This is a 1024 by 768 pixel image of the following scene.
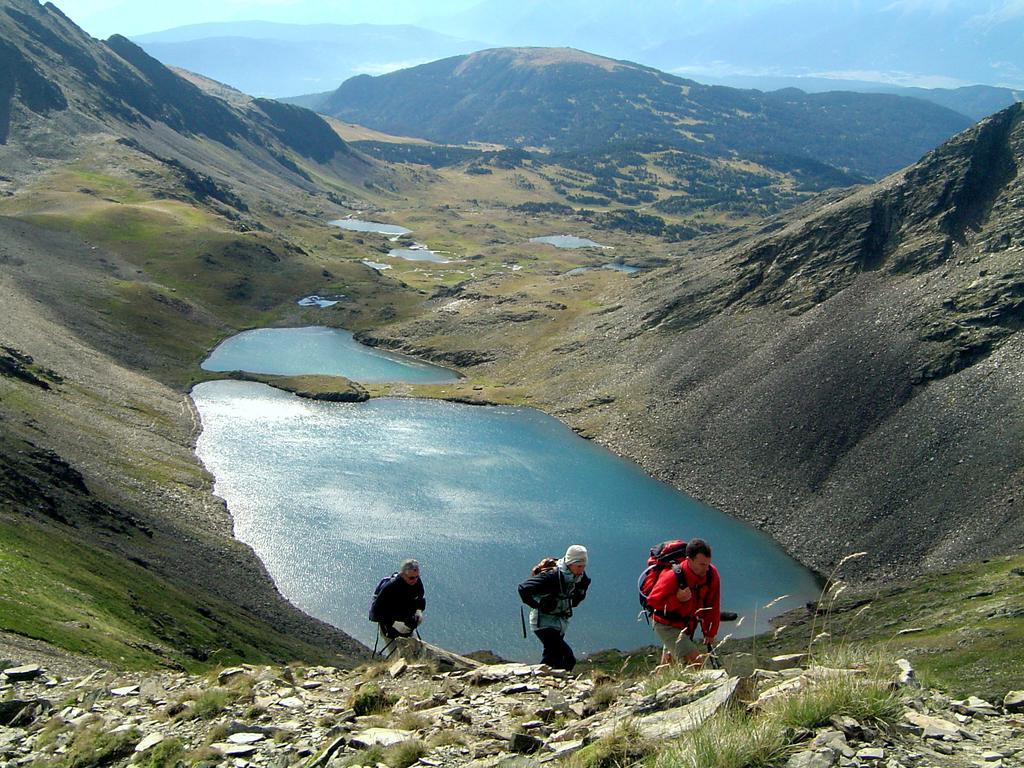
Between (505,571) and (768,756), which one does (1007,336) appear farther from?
(768,756)

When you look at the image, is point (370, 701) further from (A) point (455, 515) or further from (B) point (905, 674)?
(A) point (455, 515)

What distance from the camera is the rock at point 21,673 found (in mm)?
23203

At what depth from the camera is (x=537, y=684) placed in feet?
64.6

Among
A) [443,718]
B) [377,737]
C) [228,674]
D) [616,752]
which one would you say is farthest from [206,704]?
[616,752]

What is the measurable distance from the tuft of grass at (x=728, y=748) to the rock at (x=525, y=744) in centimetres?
384

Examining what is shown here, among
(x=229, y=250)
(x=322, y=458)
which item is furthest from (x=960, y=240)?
(x=229, y=250)

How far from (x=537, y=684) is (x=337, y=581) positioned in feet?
171

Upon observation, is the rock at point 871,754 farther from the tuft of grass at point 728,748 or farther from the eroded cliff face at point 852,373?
the eroded cliff face at point 852,373

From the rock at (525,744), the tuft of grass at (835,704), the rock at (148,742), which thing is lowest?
the rock at (525,744)

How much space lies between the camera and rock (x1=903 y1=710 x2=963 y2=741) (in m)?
12.7

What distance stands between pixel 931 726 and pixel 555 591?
9288 mm

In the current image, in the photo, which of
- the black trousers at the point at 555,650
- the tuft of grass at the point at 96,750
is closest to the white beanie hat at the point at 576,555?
the black trousers at the point at 555,650

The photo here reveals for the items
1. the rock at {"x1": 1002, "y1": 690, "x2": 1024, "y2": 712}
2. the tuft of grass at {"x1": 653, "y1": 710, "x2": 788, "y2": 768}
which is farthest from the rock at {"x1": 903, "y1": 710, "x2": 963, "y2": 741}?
the tuft of grass at {"x1": 653, "y1": 710, "x2": 788, "y2": 768}

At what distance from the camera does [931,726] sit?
12.9 metres
